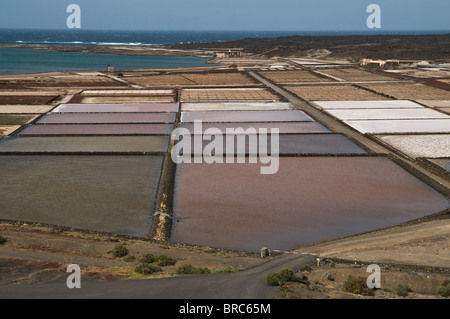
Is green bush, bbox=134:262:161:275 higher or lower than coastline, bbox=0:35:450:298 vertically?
higher

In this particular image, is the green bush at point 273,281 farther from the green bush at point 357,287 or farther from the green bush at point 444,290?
the green bush at point 444,290

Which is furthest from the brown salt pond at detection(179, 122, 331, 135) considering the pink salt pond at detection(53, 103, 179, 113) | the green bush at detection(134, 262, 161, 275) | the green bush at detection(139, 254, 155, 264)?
the green bush at detection(134, 262, 161, 275)

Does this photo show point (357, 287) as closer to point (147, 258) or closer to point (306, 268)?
point (306, 268)

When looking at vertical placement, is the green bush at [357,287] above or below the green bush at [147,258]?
above

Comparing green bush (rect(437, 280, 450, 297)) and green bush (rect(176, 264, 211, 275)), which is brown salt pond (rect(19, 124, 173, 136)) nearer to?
green bush (rect(176, 264, 211, 275))

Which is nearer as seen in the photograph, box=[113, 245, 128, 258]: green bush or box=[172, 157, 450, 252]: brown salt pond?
box=[113, 245, 128, 258]: green bush

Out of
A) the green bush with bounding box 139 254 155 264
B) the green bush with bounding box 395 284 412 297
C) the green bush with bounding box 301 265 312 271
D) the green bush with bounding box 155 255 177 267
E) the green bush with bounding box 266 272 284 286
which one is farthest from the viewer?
the green bush with bounding box 139 254 155 264

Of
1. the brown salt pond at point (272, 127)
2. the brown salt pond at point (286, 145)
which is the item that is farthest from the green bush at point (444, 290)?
the brown salt pond at point (272, 127)

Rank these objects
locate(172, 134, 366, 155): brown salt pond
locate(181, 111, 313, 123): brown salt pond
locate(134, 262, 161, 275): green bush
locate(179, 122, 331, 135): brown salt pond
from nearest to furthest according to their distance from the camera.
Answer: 1. locate(134, 262, 161, 275): green bush
2. locate(172, 134, 366, 155): brown salt pond
3. locate(179, 122, 331, 135): brown salt pond
4. locate(181, 111, 313, 123): brown salt pond
